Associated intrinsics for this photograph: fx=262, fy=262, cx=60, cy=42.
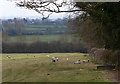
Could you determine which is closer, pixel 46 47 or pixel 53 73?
pixel 53 73

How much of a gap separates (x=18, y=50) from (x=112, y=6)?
40603mm

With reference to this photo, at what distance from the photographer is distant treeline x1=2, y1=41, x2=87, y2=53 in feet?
158

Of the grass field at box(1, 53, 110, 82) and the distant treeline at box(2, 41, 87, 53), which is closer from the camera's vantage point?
the grass field at box(1, 53, 110, 82)

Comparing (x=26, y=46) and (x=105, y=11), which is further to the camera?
(x=26, y=46)

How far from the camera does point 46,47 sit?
52188 mm

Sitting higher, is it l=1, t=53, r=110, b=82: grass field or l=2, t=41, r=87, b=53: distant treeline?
l=1, t=53, r=110, b=82: grass field

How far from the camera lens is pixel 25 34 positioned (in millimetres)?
40938

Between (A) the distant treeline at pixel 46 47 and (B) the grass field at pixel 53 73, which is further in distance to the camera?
(A) the distant treeline at pixel 46 47

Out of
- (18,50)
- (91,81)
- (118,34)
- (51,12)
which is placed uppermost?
(51,12)

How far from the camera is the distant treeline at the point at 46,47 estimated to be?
48.2 m

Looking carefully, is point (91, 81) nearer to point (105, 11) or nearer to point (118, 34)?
point (118, 34)

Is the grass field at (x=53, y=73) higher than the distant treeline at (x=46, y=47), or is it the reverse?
the grass field at (x=53, y=73)

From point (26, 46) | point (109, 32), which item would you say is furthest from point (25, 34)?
point (109, 32)

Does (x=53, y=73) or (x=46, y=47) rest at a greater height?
(x=53, y=73)
